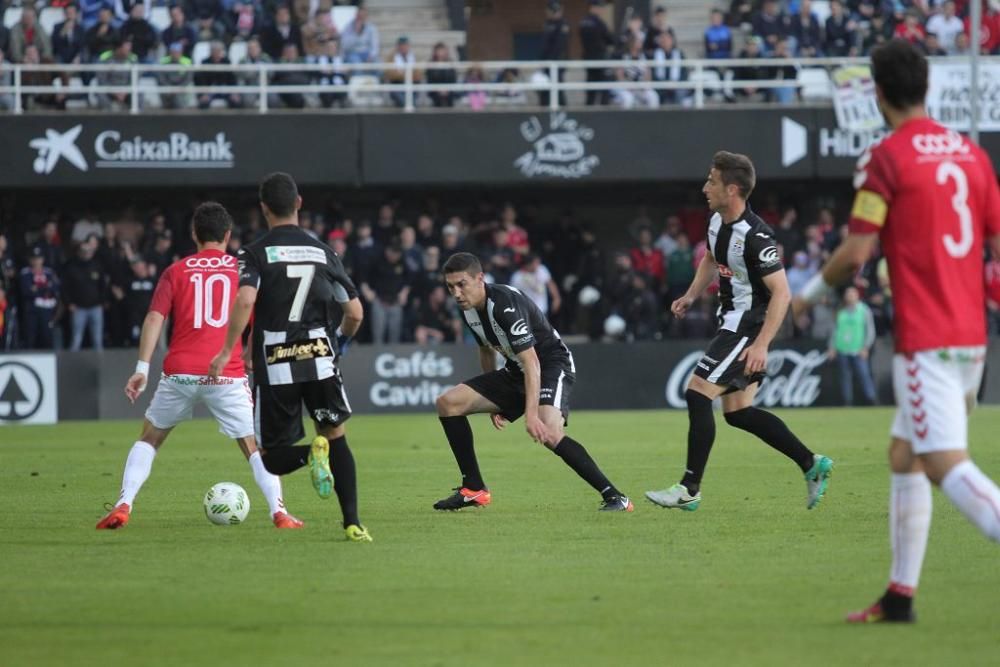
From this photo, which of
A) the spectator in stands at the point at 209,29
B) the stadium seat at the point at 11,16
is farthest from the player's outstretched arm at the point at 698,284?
the stadium seat at the point at 11,16

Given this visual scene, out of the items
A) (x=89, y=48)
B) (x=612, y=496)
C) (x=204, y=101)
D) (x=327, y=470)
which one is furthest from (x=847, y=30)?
(x=327, y=470)

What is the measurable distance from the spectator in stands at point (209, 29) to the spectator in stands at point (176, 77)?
1.93 feet

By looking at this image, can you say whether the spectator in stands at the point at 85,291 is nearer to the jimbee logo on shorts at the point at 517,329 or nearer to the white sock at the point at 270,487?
the white sock at the point at 270,487

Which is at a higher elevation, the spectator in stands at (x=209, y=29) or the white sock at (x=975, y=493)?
the spectator in stands at (x=209, y=29)

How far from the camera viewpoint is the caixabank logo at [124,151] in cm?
2772

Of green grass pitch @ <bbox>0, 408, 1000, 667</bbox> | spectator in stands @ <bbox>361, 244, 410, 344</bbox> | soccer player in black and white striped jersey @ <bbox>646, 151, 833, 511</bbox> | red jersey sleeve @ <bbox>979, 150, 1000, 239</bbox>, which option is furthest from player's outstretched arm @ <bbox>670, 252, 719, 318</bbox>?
spectator in stands @ <bbox>361, 244, 410, 344</bbox>

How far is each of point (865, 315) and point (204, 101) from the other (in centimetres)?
1244

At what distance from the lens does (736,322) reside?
1093 centimetres

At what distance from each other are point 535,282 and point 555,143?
11.1 feet

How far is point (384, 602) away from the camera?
23.9 ft

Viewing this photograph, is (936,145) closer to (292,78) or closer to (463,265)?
(463,265)

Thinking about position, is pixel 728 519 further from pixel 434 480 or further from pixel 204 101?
pixel 204 101

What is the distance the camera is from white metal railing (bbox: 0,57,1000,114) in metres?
26.8

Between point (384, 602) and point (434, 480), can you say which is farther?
point (434, 480)
